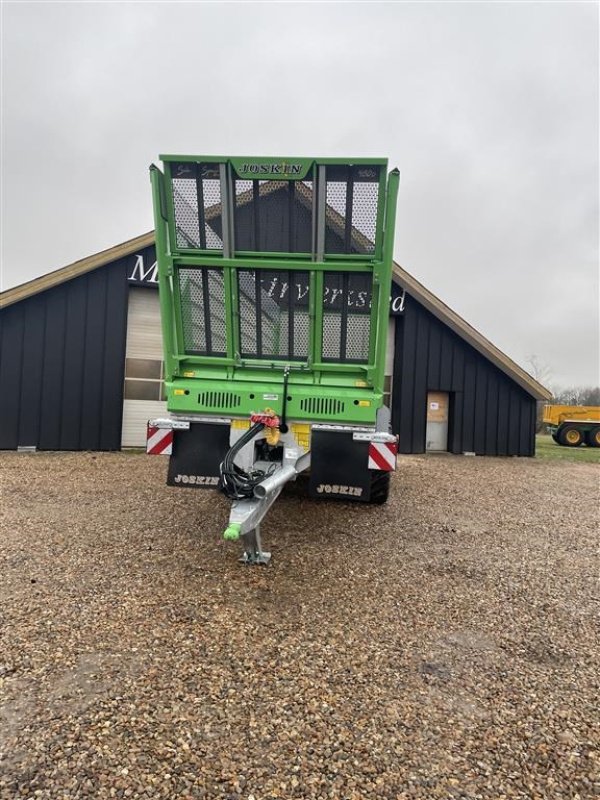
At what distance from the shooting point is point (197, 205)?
4.54 metres

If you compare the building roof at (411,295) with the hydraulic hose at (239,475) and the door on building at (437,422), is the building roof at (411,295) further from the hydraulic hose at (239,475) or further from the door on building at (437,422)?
the hydraulic hose at (239,475)

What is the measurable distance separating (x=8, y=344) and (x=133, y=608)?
9.77 metres

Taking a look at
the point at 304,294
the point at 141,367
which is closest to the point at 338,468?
the point at 304,294

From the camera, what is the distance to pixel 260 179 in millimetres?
4441

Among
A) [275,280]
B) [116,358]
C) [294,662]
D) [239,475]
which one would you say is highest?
[275,280]

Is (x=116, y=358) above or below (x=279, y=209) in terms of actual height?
below

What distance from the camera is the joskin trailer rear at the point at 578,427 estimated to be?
2377 cm

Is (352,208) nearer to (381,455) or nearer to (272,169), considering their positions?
(272,169)

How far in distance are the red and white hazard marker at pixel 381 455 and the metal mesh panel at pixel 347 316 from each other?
0.87m

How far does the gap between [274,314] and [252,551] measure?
2.26 metres

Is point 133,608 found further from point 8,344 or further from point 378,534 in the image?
point 8,344

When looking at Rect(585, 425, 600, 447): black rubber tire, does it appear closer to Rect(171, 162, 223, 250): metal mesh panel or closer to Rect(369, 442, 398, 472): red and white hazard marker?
Rect(369, 442, 398, 472): red and white hazard marker

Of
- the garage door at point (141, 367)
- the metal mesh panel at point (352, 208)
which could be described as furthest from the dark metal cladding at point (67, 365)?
the metal mesh panel at point (352, 208)

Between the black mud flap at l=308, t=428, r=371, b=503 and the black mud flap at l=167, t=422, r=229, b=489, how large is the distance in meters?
0.86
